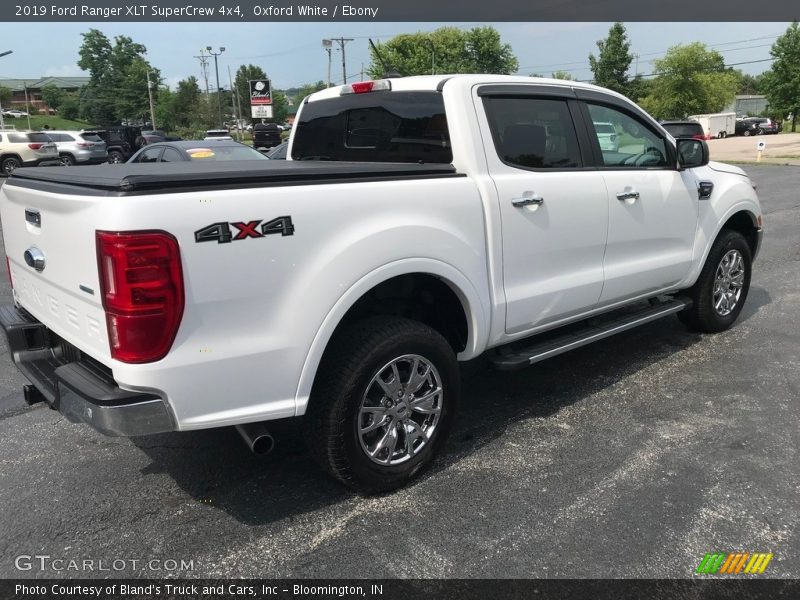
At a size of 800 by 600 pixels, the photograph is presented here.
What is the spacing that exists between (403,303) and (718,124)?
60.8 metres

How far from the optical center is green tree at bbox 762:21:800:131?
51562mm

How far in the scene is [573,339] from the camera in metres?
4.00

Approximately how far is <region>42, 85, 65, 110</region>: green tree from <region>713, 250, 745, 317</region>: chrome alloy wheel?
131m

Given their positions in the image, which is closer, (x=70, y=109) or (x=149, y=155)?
(x=149, y=155)

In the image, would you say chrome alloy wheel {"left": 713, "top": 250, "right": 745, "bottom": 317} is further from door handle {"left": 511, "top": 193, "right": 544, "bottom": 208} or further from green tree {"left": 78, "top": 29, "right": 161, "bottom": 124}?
green tree {"left": 78, "top": 29, "right": 161, "bottom": 124}

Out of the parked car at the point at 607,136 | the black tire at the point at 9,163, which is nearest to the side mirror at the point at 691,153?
the parked car at the point at 607,136

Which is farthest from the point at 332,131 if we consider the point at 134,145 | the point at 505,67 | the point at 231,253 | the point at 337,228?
the point at 505,67

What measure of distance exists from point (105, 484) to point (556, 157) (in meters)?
3.00

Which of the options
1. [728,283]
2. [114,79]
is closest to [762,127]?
[728,283]

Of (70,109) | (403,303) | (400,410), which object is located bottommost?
(400,410)

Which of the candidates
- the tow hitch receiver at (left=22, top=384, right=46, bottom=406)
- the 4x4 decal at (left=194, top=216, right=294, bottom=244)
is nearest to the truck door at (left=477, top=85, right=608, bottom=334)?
the 4x4 decal at (left=194, top=216, right=294, bottom=244)

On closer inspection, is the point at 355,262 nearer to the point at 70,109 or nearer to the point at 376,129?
the point at 376,129

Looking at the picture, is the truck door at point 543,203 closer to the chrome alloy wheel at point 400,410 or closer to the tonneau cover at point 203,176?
the tonneau cover at point 203,176

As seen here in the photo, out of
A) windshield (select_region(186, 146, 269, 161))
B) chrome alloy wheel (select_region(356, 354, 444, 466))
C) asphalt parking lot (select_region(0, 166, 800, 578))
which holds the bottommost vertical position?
asphalt parking lot (select_region(0, 166, 800, 578))
